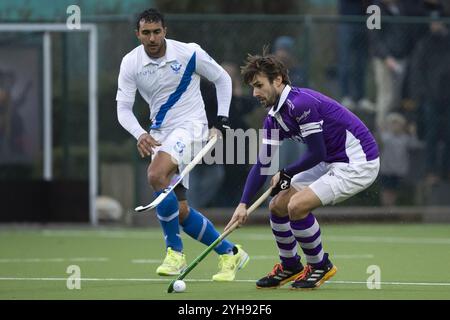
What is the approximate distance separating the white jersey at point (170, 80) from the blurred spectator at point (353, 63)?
5786mm

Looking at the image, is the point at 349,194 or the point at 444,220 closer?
the point at 349,194

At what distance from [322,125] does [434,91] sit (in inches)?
298

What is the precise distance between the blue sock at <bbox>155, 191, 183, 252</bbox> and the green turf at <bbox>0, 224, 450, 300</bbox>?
1.03 feet

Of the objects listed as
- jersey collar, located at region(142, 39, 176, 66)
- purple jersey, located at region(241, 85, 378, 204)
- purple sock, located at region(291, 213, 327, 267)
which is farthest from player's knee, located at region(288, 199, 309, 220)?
jersey collar, located at region(142, 39, 176, 66)

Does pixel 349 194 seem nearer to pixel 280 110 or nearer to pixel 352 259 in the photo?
pixel 280 110

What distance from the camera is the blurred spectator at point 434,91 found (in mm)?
15906

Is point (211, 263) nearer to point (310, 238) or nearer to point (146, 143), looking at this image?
point (146, 143)

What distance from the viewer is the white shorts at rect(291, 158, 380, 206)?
867 centimetres

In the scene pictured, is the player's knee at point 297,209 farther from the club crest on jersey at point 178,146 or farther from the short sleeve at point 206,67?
the short sleeve at point 206,67

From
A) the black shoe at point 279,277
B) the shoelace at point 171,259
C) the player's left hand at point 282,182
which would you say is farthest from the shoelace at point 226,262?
the player's left hand at point 282,182

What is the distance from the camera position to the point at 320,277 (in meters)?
8.73

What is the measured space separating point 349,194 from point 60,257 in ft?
12.1
